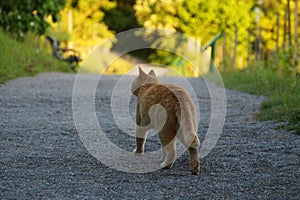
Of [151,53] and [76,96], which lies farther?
[151,53]

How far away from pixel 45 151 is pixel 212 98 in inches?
196

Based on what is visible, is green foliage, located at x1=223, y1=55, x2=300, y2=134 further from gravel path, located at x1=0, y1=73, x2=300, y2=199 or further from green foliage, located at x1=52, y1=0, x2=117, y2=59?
green foliage, located at x1=52, y1=0, x2=117, y2=59

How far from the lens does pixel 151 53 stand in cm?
2695

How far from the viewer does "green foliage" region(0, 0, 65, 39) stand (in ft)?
46.4

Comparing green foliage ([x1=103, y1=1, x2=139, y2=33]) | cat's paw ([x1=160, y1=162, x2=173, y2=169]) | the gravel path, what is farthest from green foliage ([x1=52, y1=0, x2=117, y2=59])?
cat's paw ([x1=160, y1=162, x2=173, y2=169])

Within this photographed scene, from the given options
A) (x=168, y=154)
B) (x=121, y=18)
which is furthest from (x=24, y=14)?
(x=121, y=18)

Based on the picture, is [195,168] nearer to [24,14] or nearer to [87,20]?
[24,14]

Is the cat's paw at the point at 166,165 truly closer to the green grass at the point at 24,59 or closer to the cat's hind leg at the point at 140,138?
the cat's hind leg at the point at 140,138

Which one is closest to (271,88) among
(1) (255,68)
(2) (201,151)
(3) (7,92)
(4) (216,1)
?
(1) (255,68)

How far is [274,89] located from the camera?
31.1 feet

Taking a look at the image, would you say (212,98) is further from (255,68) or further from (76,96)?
(255,68)

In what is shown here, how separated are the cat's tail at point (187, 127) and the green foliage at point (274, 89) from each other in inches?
71.7

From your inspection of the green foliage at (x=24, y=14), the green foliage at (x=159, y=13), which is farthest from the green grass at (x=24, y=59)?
the green foliage at (x=159, y=13)

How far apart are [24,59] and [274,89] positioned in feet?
20.4
